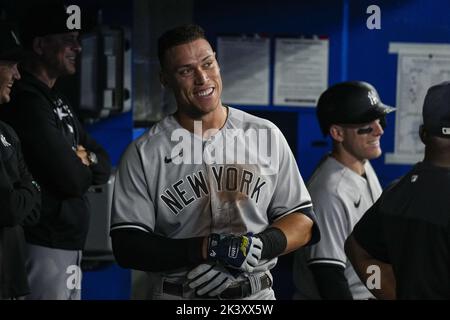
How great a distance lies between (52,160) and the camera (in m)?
3.80

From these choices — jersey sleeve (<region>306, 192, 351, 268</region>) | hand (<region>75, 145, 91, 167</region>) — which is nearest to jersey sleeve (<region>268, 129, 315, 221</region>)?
jersey sleeve (<region>306, 192, 351, 268</region>)

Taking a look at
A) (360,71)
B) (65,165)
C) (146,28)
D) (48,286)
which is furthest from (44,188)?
(360,71)

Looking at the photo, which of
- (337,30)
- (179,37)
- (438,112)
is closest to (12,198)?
(179,37)

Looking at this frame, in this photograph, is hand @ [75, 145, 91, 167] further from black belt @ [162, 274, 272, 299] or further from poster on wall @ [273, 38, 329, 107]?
poster on wall @ [273, 38, 329, 107]

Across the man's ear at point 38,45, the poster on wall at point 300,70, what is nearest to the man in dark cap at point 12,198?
the man's ear at point 38,45

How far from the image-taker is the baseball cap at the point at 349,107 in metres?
4.10

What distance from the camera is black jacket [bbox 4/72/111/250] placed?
12.4 ft

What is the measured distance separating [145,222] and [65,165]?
919 mm

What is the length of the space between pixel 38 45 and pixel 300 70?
1650mm

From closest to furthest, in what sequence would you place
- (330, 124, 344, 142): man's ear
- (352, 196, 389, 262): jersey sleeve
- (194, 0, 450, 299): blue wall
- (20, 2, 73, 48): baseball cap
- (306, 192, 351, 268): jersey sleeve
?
(352, 196, 389, 262): jersey sleeve, (306, 192, 351, 268): jersey sleeve, (330, 124, 344, 142): man's ear, (20, 2, 73, 48): baseball cap, (194, 0, 450, 299): blue wall

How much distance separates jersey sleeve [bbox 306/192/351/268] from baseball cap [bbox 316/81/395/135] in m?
0.43

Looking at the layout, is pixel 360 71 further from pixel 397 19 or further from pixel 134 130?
pixel 134 130

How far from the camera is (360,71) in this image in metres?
5.27

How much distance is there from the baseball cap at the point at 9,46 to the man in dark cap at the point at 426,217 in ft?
5.26
